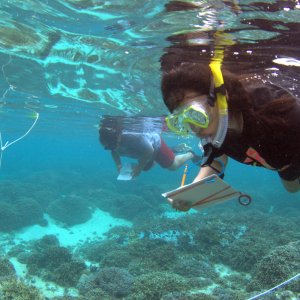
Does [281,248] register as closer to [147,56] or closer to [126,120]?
[147,56]

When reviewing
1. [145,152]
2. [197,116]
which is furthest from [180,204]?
[145,152]

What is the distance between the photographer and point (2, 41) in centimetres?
1269

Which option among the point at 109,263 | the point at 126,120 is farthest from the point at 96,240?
the point at 126,120

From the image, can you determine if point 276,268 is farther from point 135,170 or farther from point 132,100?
point 132,100

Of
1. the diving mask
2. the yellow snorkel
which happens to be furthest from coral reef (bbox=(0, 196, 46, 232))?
the yellow snorkel

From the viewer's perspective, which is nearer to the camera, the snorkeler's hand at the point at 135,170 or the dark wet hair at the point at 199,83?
the dark wet hair at the point at 199,83

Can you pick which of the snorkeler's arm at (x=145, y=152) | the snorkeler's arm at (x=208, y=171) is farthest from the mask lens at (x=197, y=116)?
the snorkeler's arm at (x=145, y=152)

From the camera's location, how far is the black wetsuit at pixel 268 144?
3.32 m

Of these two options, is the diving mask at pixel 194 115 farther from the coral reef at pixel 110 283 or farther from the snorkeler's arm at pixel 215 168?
the coral reef at pixel 110 283

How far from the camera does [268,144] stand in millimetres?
3457

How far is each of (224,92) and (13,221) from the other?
2024cm

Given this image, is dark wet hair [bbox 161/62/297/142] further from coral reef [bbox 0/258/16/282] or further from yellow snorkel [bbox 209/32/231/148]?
coral reef [bbox 0/258/16/282]

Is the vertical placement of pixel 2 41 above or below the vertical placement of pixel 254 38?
below

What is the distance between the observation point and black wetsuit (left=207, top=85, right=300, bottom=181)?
10.9ft
